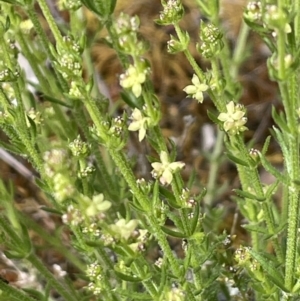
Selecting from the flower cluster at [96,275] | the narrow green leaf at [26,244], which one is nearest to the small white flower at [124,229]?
the flower cluster at [96,275]

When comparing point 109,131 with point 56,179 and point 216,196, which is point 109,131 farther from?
point 216,196

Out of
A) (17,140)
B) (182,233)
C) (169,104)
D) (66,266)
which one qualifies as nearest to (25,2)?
(17,140)

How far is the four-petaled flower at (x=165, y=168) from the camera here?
36.5 inches

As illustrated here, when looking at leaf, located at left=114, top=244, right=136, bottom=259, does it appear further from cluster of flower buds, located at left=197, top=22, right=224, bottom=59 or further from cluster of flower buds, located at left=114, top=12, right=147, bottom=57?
cluster of flower buds, located at left=197, top=22, right=224, bottom=59

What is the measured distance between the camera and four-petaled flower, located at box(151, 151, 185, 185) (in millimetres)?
928

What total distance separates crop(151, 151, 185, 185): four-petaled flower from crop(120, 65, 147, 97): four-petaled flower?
6.5 inches

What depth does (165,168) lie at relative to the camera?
0.94m

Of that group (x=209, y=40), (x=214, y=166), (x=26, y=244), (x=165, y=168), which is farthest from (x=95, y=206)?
(x=214, y=166)

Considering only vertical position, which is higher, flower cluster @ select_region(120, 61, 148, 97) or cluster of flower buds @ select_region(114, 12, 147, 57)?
cluster of flower buds @ select_region(114, 12, 147, 57)

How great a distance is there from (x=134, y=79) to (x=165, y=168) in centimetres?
19

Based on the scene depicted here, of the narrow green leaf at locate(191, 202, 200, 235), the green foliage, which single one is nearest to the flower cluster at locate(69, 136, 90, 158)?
the green foliage

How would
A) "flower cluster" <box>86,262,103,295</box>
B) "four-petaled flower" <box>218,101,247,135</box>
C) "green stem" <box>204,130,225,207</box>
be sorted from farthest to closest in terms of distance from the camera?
"green stem" <box>204,130,225,207</box>
"flower cluster" <box>86,262,103,295</box>
"four-petaled flower" <box>218,101,247,135</box>

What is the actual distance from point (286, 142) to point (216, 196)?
1004mm

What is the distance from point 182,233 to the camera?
1.06 m
